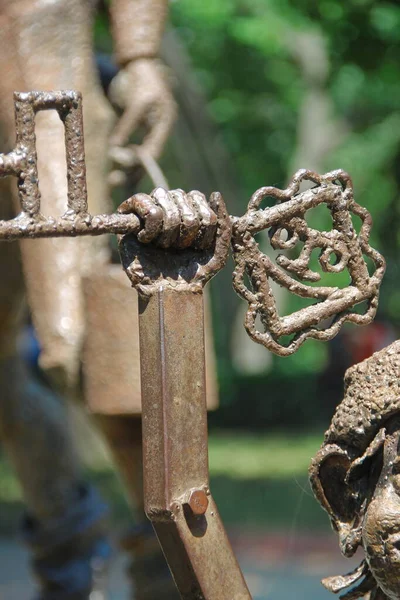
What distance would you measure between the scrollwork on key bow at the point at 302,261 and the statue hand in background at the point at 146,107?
1.52m

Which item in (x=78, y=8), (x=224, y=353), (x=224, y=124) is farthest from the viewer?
(x=224, y=124)

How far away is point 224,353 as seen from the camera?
38.6ft

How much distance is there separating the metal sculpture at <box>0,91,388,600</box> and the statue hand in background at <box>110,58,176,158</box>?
1.60 m

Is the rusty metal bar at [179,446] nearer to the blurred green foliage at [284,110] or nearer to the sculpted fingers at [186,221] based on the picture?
the sculpted fingers at [186,221]

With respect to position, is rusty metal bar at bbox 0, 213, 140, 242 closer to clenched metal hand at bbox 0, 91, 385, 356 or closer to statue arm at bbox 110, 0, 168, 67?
clenched metal hand at bbox 0, 91, 385, 356

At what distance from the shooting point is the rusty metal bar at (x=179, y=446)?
1836 mm

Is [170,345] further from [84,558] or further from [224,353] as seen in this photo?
[224,353]

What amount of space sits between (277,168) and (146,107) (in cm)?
992

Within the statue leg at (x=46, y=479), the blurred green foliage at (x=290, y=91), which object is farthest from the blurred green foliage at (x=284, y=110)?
the statue leg at (x=46, y=479)

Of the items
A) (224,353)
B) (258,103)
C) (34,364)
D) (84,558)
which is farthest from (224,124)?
(84,558)

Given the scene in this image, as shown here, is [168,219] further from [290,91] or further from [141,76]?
[290,91]

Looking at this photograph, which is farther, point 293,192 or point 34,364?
point 34,364

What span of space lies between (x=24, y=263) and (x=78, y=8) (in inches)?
29.5

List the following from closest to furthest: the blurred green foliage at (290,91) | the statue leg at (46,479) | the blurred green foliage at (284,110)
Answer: the statue leg at (46,479) < the blurred green foliage at (290,91) < the blurred green foliage at (284,110)
